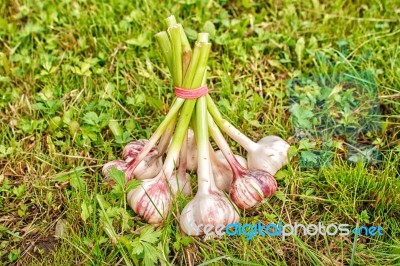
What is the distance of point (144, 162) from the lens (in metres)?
2.01

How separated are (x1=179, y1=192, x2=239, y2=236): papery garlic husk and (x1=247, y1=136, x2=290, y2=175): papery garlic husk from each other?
0.76ft

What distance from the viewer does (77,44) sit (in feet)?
8.79

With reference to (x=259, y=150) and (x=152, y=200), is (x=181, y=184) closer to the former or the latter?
(x=152, y=200)

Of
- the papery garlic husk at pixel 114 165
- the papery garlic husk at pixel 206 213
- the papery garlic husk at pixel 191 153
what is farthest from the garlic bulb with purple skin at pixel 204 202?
the papery garlic husk at pixel 114 165

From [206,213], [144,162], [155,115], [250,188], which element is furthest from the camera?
[155,115]

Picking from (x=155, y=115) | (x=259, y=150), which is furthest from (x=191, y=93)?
(x=155, y=115)

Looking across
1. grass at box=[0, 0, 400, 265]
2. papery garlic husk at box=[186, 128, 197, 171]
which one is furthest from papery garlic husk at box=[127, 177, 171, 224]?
papery garlic husk at box=[186, 128, 197, 171]

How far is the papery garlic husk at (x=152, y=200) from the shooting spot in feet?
6.10

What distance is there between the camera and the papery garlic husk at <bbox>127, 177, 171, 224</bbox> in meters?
1.86

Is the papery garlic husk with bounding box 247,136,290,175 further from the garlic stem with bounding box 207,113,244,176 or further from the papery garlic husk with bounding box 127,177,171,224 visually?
the papery garlic husk with bounding box 127,177,171,224

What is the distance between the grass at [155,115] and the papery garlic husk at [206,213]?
6 cm

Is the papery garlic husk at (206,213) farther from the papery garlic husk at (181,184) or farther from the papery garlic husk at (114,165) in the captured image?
the papery garlic husk at (114,165)

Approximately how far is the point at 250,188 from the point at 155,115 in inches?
25.4

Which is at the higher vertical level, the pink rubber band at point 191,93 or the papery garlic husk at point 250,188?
the pink rubber band at point 191,93
